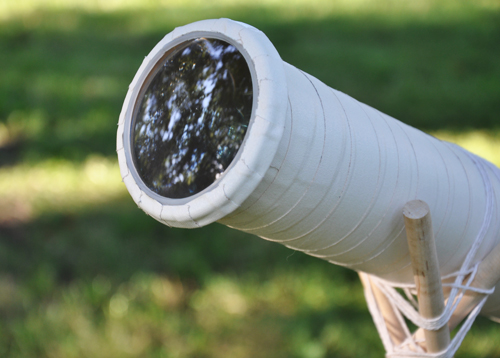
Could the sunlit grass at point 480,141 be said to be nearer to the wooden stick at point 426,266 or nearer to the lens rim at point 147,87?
the wooden stick at point 426,266

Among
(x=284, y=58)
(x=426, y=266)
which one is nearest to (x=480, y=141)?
(x=284, y=58)

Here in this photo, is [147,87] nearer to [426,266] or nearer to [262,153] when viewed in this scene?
[262,153]

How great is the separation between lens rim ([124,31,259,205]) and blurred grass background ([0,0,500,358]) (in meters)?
1.07

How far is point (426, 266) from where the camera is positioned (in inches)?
28.2

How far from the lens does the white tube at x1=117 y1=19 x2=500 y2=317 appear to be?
567mm

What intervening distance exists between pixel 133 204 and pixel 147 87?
1555 millimetres

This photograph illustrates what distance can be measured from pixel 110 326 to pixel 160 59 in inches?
48.1

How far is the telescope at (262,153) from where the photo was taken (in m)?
0.57

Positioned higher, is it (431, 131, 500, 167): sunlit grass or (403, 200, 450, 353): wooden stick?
(431, 131, 500, 167): sunlit grass

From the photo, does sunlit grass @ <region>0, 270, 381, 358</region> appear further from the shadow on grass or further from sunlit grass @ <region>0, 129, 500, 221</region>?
the shadow on grass

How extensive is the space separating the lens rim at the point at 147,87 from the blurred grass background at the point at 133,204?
1.07m

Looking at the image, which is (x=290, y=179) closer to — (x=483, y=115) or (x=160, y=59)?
(x=160, y=59)

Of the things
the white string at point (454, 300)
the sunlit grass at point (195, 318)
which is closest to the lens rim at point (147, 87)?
the white string at point (454, 300)

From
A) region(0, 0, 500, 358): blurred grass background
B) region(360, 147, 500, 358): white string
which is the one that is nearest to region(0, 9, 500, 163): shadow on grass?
region(0, 0, 500, 358): blurred grass background
